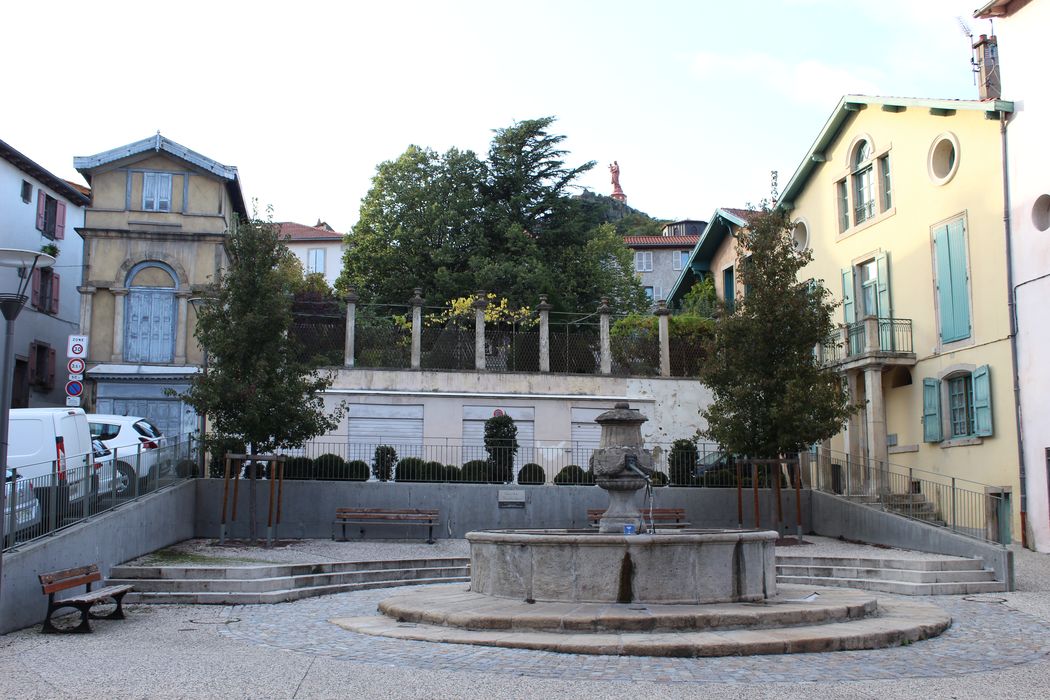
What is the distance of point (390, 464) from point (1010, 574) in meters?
13.0

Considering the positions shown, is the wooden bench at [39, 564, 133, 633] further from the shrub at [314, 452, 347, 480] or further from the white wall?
the white wall

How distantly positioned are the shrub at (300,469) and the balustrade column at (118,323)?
8.87 metres

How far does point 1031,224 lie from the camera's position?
21188 millimetres

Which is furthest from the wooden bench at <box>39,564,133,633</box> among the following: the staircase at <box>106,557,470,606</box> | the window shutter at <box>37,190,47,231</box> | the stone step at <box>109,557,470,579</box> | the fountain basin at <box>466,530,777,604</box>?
the window shutter at <box>37,190,47,231</box>

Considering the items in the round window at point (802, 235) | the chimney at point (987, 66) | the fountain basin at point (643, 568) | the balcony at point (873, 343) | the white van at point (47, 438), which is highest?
the chimney at point (987, 66)

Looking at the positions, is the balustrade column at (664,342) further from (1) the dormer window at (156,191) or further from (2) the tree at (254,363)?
(1) the dormer window at (156,191)

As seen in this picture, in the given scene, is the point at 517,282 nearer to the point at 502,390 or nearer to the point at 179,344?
the point at 502,390

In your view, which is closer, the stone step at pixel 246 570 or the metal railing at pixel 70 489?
the metal railing at pixel 70 489

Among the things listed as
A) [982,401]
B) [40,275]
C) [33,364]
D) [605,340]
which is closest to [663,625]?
[982,401]

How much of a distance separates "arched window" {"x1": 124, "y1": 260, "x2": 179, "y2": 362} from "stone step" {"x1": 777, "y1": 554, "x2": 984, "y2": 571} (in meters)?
19.1

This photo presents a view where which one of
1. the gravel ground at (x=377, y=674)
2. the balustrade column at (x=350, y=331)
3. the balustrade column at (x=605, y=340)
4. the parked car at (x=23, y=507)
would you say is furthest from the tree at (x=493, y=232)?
the gravel ground at (x=377, y=674)

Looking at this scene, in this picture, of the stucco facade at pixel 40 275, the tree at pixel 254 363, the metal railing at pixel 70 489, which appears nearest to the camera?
the metal railing at pixel 70 489

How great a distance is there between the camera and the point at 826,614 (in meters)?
11.3

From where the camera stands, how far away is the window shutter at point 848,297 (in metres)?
28.0
